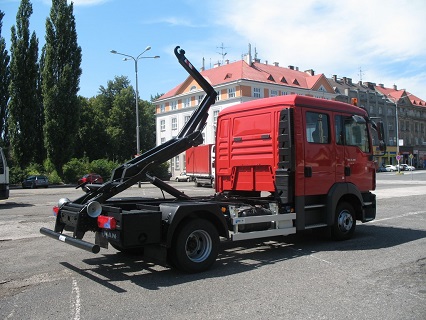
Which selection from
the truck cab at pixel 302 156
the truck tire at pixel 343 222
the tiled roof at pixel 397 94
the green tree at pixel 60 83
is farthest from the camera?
the tiled roof at pixel 397 94

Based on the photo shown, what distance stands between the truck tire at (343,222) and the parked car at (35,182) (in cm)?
3642

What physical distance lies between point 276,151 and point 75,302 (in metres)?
4.55

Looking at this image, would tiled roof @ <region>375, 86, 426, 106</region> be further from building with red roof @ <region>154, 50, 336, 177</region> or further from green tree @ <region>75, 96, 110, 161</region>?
green tree @ <region>75, 96, 110, 161</region>

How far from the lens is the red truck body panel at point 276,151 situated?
7891 millimetres

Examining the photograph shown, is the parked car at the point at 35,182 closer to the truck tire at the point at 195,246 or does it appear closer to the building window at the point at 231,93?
the building window at the point at 231,93

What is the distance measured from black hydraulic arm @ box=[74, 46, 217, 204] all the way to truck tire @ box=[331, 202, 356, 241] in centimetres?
332

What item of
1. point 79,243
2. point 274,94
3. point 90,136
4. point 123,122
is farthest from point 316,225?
point 123,122

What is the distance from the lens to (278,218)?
7.45 metres

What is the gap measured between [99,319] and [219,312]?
51.5 inches

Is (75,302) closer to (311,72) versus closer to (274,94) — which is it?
(274,94)

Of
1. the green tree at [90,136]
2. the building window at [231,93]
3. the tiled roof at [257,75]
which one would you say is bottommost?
the green tree at [90,136]

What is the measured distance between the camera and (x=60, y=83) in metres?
45.7

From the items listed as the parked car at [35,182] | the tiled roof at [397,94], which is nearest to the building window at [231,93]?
the parked car at [35,182]

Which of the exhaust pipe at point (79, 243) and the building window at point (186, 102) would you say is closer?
the exhaust pipe at point (79, 243)
